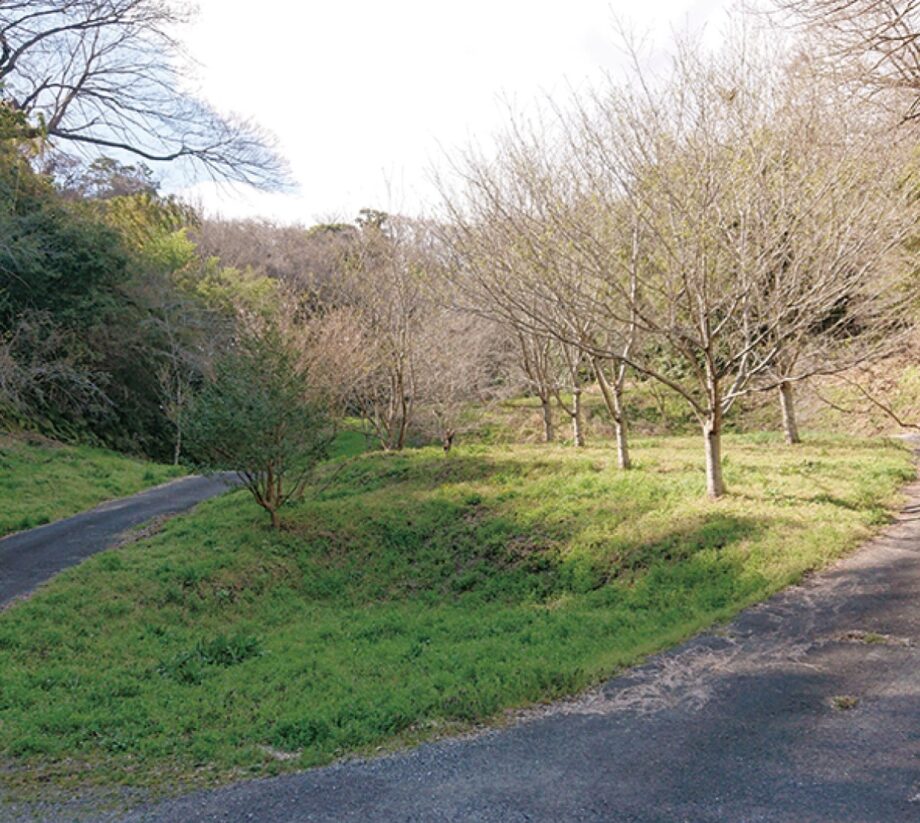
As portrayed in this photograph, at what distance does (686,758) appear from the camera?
13.8 feet

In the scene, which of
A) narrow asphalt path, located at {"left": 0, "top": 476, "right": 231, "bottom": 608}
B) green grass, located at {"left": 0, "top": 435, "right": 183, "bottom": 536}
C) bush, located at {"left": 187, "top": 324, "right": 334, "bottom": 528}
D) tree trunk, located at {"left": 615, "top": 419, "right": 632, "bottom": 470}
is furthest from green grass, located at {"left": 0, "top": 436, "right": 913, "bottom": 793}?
green grass, located at {"left": 0, "top": 435, "right": 183, "bottom": 536}

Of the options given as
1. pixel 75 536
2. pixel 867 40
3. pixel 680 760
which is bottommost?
pixel 680 760

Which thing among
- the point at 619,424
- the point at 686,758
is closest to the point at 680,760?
the point at 686,758

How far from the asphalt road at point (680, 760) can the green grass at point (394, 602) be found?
0.40 m

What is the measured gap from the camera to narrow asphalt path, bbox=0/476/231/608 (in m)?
9.66

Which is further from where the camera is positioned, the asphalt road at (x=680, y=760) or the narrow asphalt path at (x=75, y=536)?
the narrow asphalt path at (x=75, y=536)

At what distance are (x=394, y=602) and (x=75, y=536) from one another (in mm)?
5539

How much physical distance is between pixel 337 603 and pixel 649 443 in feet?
31.0

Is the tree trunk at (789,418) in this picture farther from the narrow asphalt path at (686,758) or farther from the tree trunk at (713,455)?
the narrow asphalt path at (686,758)

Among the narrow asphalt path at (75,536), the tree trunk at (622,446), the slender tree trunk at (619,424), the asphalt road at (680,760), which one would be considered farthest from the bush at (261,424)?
the asphalt road at (680,760)

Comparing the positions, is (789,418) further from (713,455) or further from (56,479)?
(56,479)

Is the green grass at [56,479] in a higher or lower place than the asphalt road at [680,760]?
higher

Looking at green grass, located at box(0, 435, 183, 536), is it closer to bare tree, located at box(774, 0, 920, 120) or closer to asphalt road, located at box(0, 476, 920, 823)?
asphalt road, located at box(0, 476, 920, 823)

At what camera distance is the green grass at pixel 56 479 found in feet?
44.8
